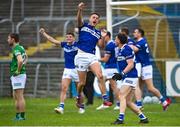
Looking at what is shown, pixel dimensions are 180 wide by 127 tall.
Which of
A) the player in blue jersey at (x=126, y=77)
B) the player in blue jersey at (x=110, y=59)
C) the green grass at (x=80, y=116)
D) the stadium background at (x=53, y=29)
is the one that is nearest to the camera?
the player in blue jersey at (x=126, y=77)

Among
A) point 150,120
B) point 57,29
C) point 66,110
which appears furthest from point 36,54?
point 150,120

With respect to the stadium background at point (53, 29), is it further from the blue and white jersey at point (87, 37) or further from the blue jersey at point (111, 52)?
the blue and white jersey at point (87, 37)

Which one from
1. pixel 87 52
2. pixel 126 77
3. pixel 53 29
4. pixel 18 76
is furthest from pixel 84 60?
pixel 53 29

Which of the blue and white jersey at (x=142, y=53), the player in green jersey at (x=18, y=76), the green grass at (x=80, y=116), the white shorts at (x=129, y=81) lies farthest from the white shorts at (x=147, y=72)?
the white shorts at (x=129, y=81)

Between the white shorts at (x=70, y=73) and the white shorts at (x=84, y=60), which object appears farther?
the white shorts at (x=70, y=73)

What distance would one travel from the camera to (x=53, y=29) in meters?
37.2

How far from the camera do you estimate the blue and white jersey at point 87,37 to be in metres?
21.6

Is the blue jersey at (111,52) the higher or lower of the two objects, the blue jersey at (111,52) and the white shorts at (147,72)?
the higher

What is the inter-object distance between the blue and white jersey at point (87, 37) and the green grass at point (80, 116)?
1.77 m

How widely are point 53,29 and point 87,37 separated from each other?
15.6 meters

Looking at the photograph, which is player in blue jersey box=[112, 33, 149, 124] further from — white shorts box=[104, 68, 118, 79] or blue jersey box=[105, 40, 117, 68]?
white shorts box=[104, 68, 118, 79]

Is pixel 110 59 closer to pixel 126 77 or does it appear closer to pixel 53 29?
pixel 126 77

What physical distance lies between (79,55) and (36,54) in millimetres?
14373

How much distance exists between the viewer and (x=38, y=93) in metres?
33.1
